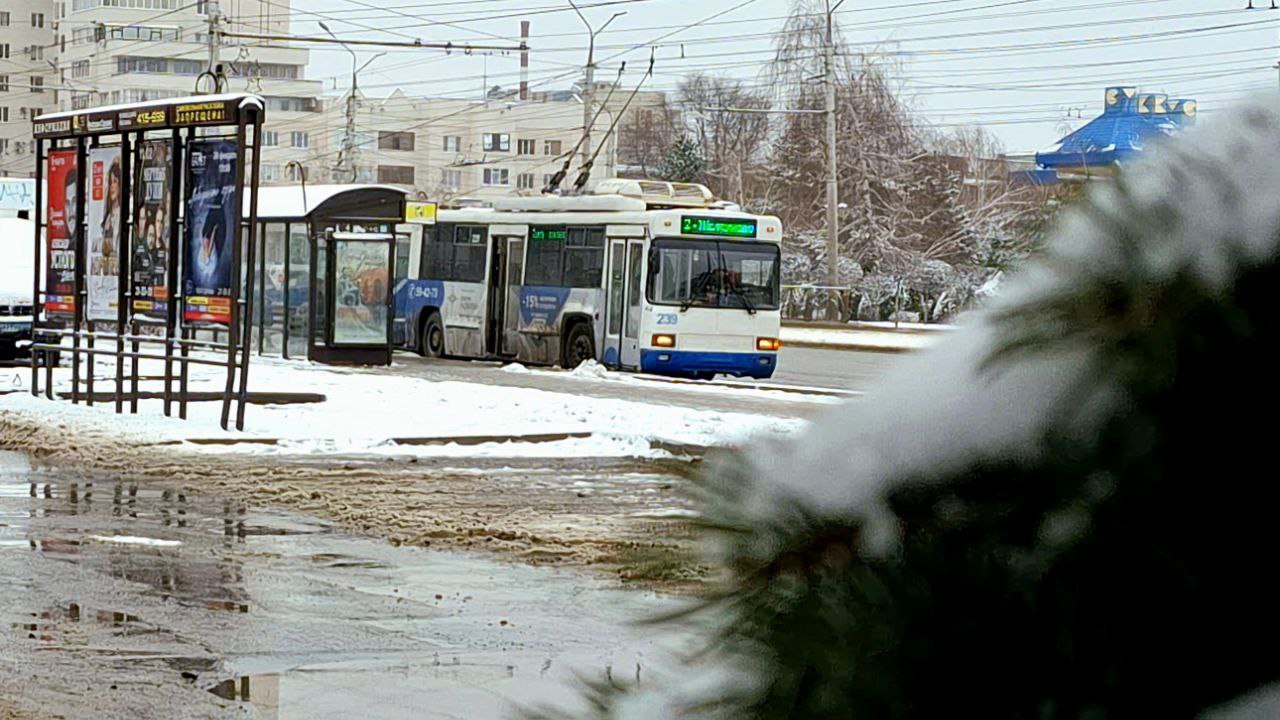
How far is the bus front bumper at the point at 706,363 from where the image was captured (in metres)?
26.4

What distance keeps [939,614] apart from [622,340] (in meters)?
25.7

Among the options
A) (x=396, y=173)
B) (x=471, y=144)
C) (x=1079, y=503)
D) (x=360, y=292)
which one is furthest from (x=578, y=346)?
(x=396, y=173)

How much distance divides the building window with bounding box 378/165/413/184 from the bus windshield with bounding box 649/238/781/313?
84.8 m

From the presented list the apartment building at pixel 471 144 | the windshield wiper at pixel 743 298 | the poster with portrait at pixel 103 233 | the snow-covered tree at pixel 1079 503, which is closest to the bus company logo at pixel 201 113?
the poster with portrait at pixel 103 233

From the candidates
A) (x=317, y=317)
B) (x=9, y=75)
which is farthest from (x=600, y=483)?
(x=9, y=75)

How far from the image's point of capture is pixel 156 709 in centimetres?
639

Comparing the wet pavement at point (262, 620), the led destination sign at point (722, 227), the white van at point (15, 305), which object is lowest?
the wet pavement at point (262, 620)

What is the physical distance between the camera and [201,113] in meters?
15.9

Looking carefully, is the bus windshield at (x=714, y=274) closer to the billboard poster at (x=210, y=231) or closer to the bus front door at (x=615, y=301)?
the bus front door at (x=615, y=301)

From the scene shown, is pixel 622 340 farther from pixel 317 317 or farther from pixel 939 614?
pixel 939 614

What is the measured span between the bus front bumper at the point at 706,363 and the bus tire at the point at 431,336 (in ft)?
19.3

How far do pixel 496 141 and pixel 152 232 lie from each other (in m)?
93.3

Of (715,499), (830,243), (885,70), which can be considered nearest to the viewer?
(715,499)

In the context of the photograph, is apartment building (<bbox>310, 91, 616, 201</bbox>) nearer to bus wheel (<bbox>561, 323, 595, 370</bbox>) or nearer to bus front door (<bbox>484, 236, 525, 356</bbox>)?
bus front door (<bbox>484, 236, 525, 356</bbox>)
